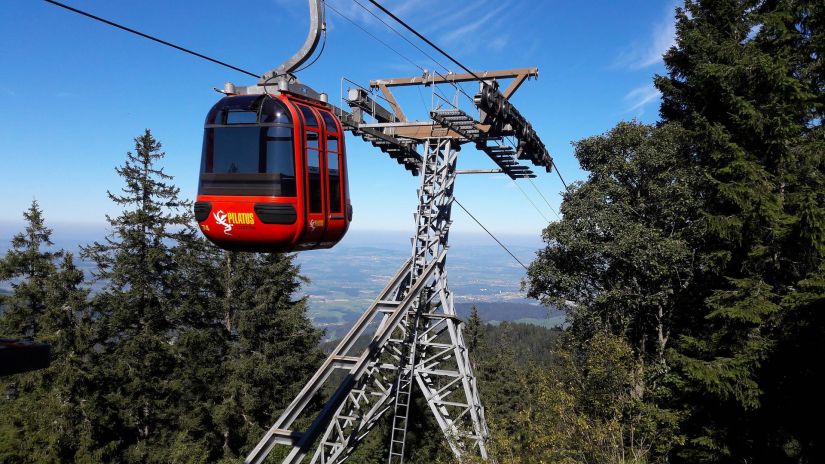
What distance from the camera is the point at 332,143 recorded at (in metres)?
6.99

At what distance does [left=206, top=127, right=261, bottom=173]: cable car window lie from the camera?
6.17 meters

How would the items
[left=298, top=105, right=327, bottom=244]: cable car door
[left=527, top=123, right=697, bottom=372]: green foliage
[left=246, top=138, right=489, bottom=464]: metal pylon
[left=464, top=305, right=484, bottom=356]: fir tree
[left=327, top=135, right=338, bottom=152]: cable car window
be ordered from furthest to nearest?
[left=464, top=305, right=484, bottom=356]: fir tree, [left=527, top=123, right=697, bottom=372]: green foliage, [left=246, top=138, right=489, bottom=464]: metal pylon, [left=327, top=135, right=338, bottom=152]: cable car window, [left=298, top=105, right=327, bottom=244]: cable car door

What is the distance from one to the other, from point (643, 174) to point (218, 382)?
770 inches

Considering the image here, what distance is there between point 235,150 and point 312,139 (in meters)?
1.05

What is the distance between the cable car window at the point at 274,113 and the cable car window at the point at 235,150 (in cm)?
19

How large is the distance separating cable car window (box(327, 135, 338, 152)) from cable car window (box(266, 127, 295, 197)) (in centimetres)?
82

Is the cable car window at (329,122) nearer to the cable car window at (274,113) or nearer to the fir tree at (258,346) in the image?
the cable car window at (274,113)

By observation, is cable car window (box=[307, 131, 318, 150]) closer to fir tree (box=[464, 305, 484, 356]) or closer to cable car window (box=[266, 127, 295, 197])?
cable car window (box=[266, 127, 295, 197])

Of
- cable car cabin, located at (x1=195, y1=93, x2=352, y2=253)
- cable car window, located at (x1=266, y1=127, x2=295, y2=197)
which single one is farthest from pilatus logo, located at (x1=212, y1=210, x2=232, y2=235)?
cable car window, located at (x1=266, y1=127, x2=295, y2=197)

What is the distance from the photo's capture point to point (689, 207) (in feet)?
41.7

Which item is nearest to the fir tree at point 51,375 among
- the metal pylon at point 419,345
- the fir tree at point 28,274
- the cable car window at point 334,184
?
the fir tree at point 28,274

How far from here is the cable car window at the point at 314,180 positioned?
6492mm

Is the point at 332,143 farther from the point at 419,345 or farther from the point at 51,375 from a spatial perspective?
the point at 51,375

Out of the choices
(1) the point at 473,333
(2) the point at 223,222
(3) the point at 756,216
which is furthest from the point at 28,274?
(1) the point at 473,333
